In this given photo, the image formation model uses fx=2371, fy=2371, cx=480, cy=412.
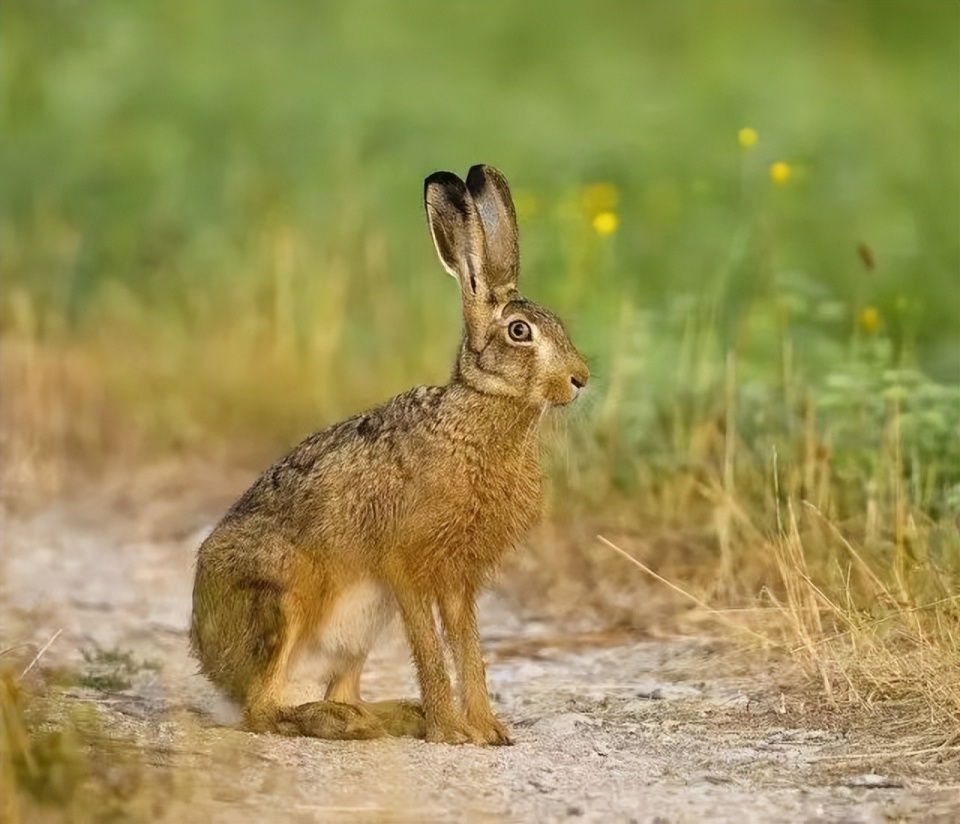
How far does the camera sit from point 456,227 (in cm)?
668

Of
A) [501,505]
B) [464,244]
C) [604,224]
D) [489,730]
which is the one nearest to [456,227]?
[464,244]

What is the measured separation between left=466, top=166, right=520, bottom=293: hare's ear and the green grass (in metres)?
0.35

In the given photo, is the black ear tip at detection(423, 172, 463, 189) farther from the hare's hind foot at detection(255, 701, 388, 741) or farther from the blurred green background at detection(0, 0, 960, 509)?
the hare's hind foot at detection(255, 701, 388, 741)

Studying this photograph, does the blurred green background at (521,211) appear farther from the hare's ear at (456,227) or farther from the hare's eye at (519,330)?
the hare's ear at (456,227)

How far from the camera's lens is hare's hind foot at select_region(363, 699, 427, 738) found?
6.53 metres

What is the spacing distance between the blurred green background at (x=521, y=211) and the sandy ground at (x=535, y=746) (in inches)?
36.9

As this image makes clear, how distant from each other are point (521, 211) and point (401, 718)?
4.25 meters

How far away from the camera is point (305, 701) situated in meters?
6.73

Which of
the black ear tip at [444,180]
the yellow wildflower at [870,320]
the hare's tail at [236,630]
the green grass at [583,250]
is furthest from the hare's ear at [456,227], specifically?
the yellow wildflower at [870,320]

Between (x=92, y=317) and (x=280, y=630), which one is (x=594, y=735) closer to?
(x=280, y=630)

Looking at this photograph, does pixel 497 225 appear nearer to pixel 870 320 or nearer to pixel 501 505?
pixel 501 505

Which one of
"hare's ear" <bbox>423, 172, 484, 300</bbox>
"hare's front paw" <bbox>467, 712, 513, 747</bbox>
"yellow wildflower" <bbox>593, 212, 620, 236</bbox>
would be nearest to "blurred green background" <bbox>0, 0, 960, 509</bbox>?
"yellow wildflower" <bbox>593, 212, 620, 236</bbox>

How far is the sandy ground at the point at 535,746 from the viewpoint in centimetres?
548

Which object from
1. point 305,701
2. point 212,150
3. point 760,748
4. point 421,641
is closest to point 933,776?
point 760,748
